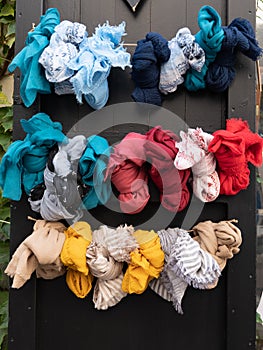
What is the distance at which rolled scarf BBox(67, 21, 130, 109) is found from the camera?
1.13 metres

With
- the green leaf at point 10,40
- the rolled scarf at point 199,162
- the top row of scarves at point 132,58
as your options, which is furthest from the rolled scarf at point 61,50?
the green leaf at point 10,40

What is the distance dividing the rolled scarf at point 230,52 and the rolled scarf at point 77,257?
0.53 metres

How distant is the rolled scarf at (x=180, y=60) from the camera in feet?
3.82

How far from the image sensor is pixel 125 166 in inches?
45.4

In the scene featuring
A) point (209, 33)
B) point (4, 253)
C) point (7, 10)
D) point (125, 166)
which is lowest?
point (4, 253)

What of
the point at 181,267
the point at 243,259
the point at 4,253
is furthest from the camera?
the point at 4,253

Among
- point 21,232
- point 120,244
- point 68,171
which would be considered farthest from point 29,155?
point 120,244

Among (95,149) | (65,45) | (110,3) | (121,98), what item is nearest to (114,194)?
(95,149)

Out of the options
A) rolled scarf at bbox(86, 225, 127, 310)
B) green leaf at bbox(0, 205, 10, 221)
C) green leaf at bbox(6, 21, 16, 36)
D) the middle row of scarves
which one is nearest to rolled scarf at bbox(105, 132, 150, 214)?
the middle row of scarves

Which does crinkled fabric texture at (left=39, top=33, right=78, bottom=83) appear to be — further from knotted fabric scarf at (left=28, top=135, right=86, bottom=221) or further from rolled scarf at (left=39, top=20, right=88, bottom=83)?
knotted fabric scarf at (left=28, top=135, right=86, bottom=221)

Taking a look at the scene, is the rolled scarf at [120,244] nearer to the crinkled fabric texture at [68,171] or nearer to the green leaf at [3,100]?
the crinkled fabric texture at [68,171]

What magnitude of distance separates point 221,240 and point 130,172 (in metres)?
0.30

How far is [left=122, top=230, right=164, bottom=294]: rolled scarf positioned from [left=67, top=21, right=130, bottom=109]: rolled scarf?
403 mm

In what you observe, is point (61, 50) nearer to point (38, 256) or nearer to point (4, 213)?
point (38, 256)
